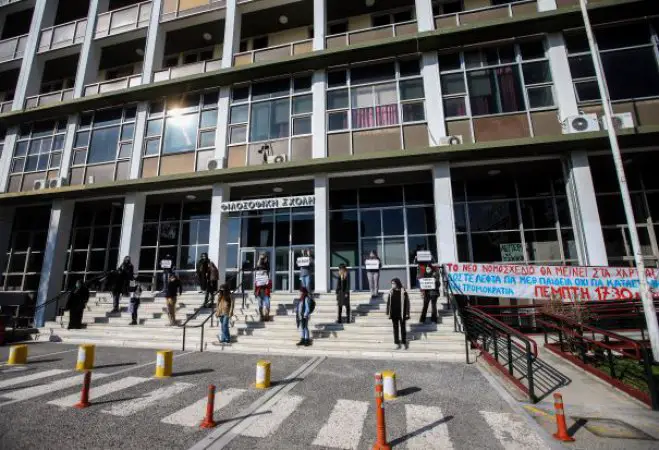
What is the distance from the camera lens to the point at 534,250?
13.2m

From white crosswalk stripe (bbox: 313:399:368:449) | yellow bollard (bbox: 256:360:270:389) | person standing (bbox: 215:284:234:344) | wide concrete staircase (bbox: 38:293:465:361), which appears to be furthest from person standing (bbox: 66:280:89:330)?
white crosswalk stripe (bbox: 313:399:368:449)

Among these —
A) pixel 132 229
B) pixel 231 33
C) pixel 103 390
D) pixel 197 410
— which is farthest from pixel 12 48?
pixel 197 410

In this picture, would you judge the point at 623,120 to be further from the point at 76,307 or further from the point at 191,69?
the point at 76,307

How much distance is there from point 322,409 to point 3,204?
71.2 feet

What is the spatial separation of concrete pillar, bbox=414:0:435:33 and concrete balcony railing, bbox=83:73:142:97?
45.1ft

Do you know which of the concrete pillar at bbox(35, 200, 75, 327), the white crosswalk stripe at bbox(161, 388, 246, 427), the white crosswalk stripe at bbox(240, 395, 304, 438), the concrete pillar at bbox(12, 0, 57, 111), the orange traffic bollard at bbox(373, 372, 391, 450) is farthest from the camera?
the concrete pillar at bbox(12, 0, 57, 111)

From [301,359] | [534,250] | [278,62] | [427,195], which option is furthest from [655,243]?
[278,62]

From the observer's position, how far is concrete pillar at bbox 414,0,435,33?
13.8 metres

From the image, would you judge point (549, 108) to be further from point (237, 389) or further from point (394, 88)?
point (237, 389)

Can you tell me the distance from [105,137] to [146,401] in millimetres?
16190

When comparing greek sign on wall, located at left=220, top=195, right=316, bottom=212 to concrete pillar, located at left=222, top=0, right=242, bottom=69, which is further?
concrete pillar, located at left=222, top=0, right=242, bottom=69

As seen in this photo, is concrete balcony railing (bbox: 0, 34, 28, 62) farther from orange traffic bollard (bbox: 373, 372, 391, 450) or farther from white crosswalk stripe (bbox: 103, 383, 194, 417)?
orange traffic bollard (bbox: 373, 372, 391, 450)

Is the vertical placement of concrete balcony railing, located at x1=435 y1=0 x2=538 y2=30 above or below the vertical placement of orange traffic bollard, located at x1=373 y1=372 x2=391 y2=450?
above

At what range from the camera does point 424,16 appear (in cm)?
1391
